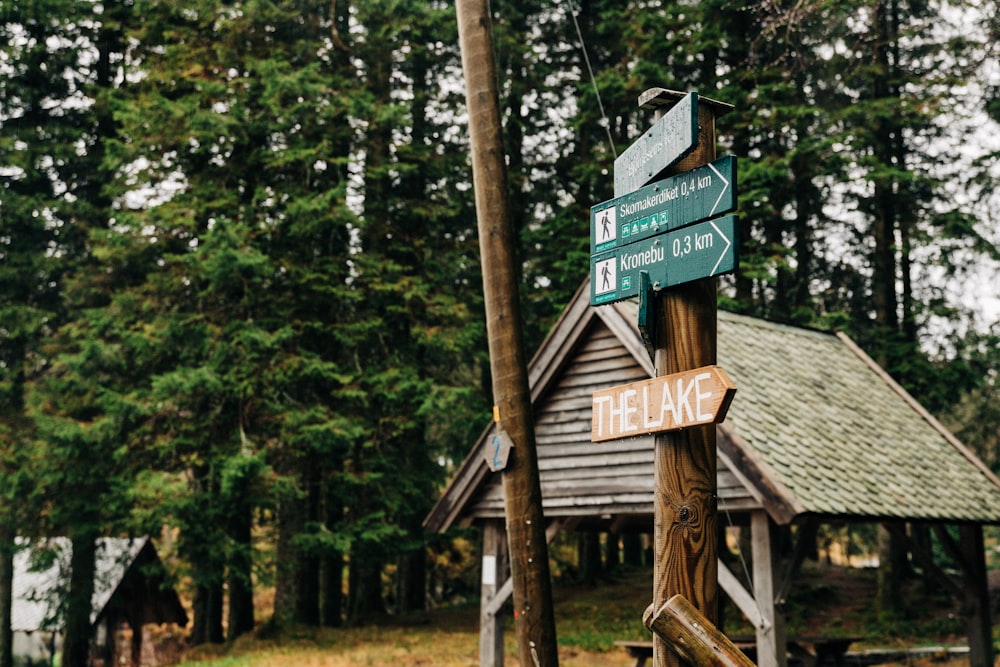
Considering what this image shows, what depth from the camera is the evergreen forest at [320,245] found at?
19531mm

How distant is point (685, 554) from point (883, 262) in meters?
20.0

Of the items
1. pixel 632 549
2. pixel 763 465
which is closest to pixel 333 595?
pixel 632 549

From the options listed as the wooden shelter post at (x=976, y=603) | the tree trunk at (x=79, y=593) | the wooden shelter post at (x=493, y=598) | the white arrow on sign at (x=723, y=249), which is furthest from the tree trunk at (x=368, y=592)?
the white arrow on sign at (x=723, y=249)

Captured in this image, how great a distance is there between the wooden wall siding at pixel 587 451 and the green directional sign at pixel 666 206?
21.1 ft

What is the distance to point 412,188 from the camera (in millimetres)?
23688

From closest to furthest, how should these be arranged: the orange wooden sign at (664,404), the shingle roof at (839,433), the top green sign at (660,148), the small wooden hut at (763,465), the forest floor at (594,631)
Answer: the orange wooden sign at (664,404), the top green sign at (660,148), the small wooden hut at (763,465), the shingle roof at (839,433), the forest floor at (594,631)

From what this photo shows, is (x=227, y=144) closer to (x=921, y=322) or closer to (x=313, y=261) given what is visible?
(x=313, y=261)

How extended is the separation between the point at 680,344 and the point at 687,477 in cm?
62

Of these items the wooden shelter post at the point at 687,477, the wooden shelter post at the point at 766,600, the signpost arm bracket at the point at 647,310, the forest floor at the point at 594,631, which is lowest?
the forest floor at the point at 594,631

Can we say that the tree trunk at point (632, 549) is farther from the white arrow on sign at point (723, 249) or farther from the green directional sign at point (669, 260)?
the white arrow on sign at point (723, 249)

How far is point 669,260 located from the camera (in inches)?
186

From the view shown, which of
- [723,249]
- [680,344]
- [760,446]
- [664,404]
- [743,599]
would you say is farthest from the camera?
[760,446]

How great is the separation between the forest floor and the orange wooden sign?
11746 mm

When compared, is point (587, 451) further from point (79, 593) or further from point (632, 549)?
point (632, 549)
